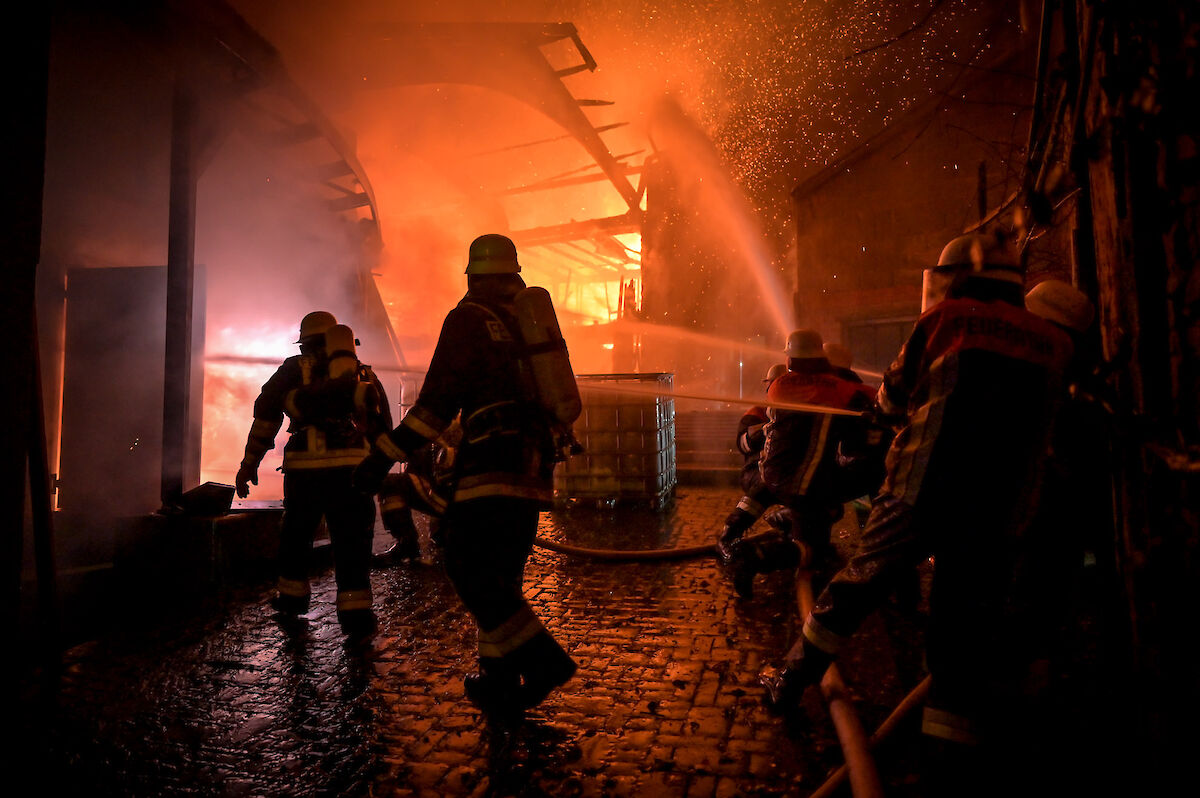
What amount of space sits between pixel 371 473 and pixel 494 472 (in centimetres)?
57

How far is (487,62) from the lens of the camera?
10273 millimetres

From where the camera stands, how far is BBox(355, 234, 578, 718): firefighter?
241cm

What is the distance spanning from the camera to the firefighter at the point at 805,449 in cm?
400

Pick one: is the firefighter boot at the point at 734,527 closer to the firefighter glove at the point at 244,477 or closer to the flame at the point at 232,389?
the firefighter glove at the point at 244,477

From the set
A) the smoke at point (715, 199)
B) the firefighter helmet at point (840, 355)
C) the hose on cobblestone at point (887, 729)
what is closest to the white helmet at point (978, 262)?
the hose on cobblestone at point (887, 729)

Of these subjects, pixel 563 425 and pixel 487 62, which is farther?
pixel 487 62

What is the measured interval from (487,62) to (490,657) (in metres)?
10.6

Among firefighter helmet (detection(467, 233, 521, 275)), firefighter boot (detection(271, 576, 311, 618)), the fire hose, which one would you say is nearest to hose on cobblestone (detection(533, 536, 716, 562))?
firefighter boot (detection(271, 576, 311, 618))

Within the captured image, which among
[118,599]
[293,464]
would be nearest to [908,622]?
[293,464]

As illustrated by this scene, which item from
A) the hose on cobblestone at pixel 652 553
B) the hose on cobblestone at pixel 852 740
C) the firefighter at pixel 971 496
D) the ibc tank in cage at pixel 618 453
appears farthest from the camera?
the ibc tank in cage at pixel 618 453

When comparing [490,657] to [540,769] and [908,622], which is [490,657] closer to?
[540,769]

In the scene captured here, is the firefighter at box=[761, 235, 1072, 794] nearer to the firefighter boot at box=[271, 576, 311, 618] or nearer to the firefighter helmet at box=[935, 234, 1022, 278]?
the firefighter helmet at box=[935, 234, 1022, 278]

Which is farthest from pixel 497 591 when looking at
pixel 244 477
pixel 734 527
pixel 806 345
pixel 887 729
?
pixel 806 345

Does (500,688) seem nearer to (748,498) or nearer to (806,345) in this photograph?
(748,498)
